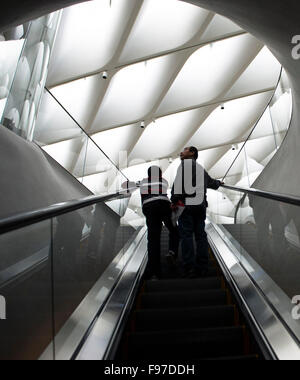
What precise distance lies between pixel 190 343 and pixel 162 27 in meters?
12.7

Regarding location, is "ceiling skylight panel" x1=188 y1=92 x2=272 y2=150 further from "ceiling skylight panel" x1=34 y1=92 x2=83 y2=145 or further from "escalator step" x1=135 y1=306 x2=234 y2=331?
"escalator step" x1=135 y1=306 x2=234 y2=331

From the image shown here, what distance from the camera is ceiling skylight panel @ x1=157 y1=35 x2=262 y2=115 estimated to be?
1655 centimetres

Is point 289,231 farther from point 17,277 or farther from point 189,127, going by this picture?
point 189,127

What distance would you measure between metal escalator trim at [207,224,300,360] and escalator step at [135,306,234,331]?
0.83ft

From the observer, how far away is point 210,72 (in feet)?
58.3

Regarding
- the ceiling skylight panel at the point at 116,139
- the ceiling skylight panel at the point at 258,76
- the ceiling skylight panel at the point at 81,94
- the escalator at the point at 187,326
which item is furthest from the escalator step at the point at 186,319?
the ceiling skylight panel at the point at 116,139

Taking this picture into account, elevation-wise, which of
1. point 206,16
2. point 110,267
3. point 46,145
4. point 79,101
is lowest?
point 110,267

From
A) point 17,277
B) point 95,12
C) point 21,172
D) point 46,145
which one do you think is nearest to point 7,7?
point 21,172

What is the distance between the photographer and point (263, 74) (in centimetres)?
1881

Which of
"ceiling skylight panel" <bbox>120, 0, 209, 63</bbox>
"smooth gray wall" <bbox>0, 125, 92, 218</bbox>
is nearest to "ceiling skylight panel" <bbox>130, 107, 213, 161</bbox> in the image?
"ceiling skylight panel" <bbox>120, 0, 209, 63</bbox>

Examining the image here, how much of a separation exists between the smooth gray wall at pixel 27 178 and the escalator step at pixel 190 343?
5.18 ft

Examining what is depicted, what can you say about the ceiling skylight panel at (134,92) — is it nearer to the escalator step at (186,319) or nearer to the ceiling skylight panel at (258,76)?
the ceiling skylight panel at (258,76)

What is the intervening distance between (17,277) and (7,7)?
3.31m
